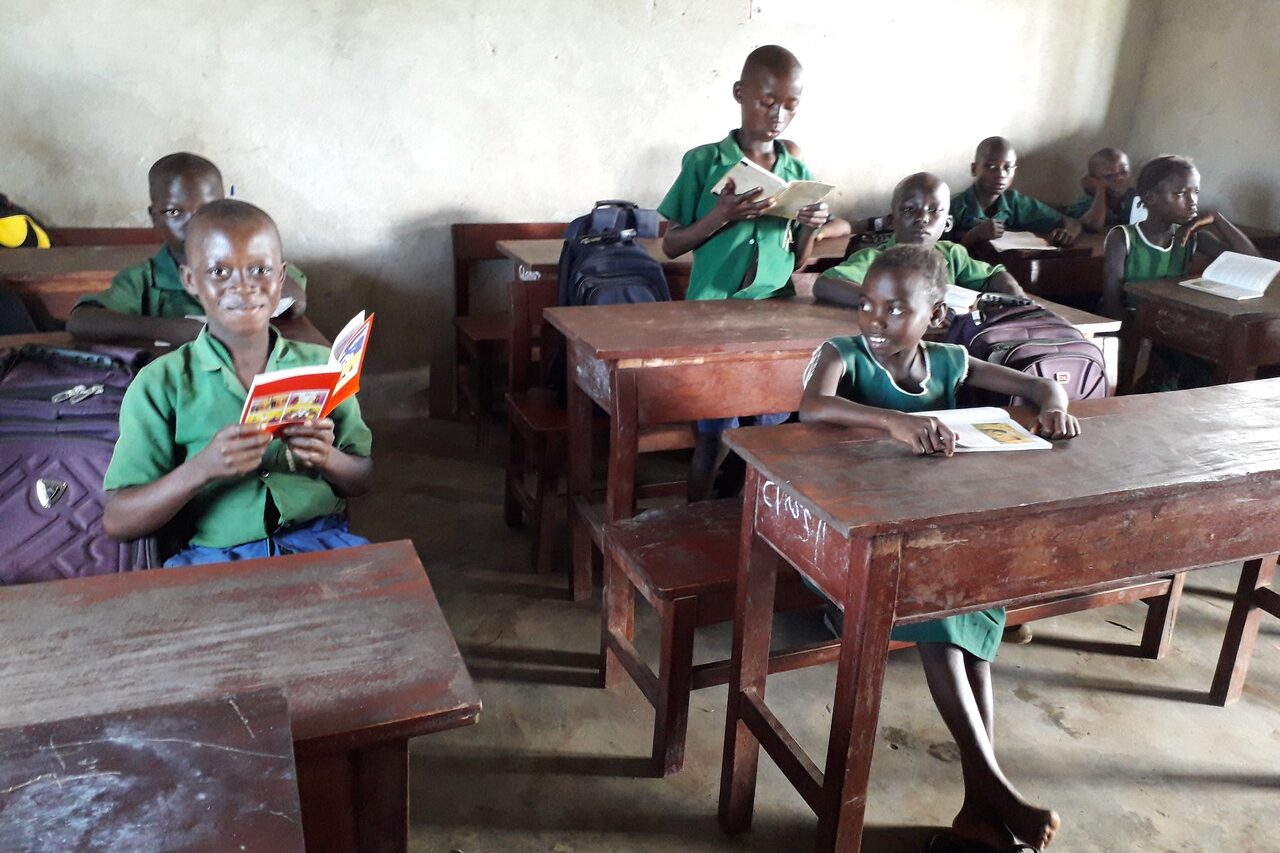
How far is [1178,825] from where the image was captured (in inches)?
78.7

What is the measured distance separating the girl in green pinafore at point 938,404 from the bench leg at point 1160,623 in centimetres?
87

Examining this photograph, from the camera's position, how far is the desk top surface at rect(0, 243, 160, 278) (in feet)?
9.10

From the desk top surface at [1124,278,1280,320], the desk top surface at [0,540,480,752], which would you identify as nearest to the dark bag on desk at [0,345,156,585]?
the desk top surface at [0,540,480,752]

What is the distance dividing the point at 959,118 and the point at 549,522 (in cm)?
333

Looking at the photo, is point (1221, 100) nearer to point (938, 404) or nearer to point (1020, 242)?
point (1020, 242)

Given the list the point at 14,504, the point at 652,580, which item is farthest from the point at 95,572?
the point at 652,580

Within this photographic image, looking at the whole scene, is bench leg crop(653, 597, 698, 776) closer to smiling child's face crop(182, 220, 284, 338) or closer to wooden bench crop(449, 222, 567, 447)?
smiling child's face crop(182, 220, 284, 338)

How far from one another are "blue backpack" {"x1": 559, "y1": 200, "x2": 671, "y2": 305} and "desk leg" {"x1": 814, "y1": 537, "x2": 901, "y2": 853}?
1.54 meters

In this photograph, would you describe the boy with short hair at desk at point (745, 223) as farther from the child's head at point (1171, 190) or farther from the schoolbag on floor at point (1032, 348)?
the child's head at point (1171, 190)

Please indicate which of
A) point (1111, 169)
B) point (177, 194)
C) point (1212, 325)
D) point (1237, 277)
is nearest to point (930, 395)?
point (1212, 325)

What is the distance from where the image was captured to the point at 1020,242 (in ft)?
13.7

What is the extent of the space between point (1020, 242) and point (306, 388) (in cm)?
347

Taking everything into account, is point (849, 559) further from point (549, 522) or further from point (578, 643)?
point (549, 522)

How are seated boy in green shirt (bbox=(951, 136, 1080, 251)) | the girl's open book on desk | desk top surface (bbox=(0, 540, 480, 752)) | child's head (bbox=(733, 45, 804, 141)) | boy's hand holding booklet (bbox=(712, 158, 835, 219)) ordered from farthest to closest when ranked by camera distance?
1. seated boy in green shirt (bbox=(951, 136, 1080, 251))
2. child's head (bbox=(733, 45, 804, 141))
3. boy's hand holding booklet (bbox=(712, 158, 835, 219))
4. the girl's open book on desk
5. desk top surface (bbox=(0, 540, 480, 752))
